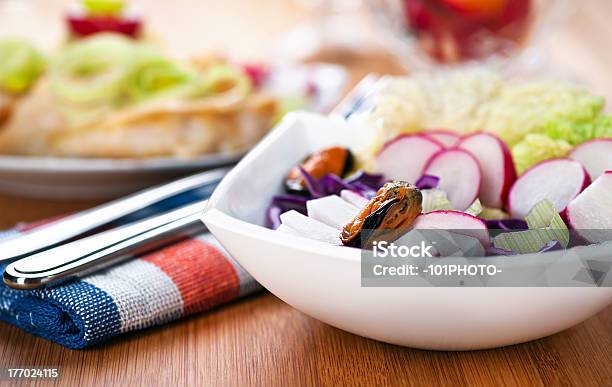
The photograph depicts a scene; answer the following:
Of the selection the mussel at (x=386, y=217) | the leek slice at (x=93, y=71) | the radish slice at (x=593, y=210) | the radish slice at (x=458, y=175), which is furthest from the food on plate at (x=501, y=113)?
the leek slice at (x=93, y=71)

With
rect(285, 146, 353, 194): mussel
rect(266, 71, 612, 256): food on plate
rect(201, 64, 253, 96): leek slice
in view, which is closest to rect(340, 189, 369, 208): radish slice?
rect(266, 71, 612, 256): food on plate

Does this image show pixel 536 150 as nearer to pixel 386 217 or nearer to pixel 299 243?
pixel 386 217

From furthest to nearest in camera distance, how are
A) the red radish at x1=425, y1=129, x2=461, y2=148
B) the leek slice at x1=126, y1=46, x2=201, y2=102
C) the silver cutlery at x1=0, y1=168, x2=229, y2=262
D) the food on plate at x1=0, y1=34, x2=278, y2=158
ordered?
1. the leek slice at x1=126, y1=46, x2=201, y2=102
2. the food on plate at x1=0, y1=34, x2=278, y2=158
3. the red radish at x1=425, y1=129, x2=461, y2=148
4. the silver cutlery at x1=0, y1=168, x2=229, y2=262

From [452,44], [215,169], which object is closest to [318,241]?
[215,169]

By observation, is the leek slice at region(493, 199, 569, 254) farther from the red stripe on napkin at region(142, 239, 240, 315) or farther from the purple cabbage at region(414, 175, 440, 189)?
the red stripe on napkin at region(142, 239, 240, 315)

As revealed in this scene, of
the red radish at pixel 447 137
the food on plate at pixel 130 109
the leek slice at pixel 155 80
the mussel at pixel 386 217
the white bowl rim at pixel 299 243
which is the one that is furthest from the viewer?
the leek slice at pixel 155 80

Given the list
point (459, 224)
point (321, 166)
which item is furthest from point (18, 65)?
point (459, 224)

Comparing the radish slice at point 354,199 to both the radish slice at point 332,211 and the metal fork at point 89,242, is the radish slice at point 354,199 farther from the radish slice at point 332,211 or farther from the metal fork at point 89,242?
the metal fork at point 89,242
